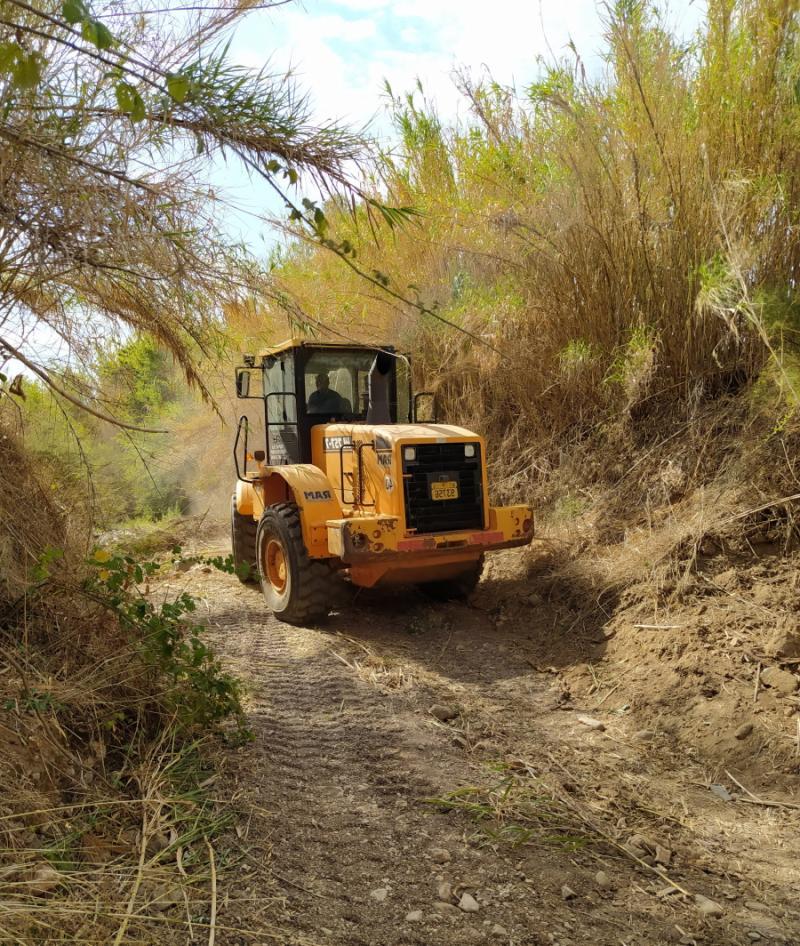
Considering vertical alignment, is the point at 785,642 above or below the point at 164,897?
above

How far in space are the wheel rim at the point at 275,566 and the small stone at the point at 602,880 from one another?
13.4ft

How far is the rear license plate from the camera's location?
19.5 ft

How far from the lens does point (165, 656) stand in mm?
3400

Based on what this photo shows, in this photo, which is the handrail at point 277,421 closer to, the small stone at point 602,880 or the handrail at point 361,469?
the handrail at point 361,469

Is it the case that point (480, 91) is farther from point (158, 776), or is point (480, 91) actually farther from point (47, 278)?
point (158, 776)

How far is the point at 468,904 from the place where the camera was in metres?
2.53

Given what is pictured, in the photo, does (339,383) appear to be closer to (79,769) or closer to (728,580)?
(728,580)

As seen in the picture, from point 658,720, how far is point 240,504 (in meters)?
4.63

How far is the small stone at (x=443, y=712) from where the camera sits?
420 centimetres

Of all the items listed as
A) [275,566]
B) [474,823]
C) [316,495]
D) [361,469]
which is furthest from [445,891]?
[275,566]

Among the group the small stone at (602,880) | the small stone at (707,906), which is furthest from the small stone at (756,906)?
the small stone at (602,880)

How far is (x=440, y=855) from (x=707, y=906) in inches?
35.0

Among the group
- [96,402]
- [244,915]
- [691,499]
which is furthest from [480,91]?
[244,915]

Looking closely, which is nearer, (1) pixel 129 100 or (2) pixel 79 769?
(1) pixel 129 100
